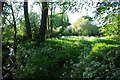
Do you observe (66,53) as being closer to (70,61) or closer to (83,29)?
(70,61)

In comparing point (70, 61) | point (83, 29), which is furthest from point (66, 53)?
point (83, 29)

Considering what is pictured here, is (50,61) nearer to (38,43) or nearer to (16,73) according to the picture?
(16,73)

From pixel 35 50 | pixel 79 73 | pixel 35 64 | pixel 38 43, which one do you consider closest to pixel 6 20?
pixel 38 43

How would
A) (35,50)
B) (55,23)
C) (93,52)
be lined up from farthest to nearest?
(55,23), (35,50), (93,52)

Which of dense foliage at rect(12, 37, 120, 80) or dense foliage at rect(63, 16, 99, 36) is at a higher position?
dense foliage at rect(12, 37, 120, 80)

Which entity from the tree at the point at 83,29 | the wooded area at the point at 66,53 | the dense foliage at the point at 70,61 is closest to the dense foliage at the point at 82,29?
the tree at the point at 83,29

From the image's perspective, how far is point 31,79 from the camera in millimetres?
5301

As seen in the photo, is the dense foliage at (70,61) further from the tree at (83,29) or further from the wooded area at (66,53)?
the tree at (83,29)

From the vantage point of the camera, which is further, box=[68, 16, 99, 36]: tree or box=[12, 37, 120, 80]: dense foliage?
box=[68, 16, 99, 36]: tree

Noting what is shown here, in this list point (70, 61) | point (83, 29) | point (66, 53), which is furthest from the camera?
point (83, 29)

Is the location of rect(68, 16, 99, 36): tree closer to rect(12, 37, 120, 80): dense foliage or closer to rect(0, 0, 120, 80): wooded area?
rect(0, 0, 120, 80): wooded area

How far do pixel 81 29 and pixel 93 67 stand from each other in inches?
576

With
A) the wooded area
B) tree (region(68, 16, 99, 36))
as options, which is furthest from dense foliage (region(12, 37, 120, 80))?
tree (region(68, 16, 99, 36))

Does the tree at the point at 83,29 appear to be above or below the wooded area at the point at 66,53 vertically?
below
